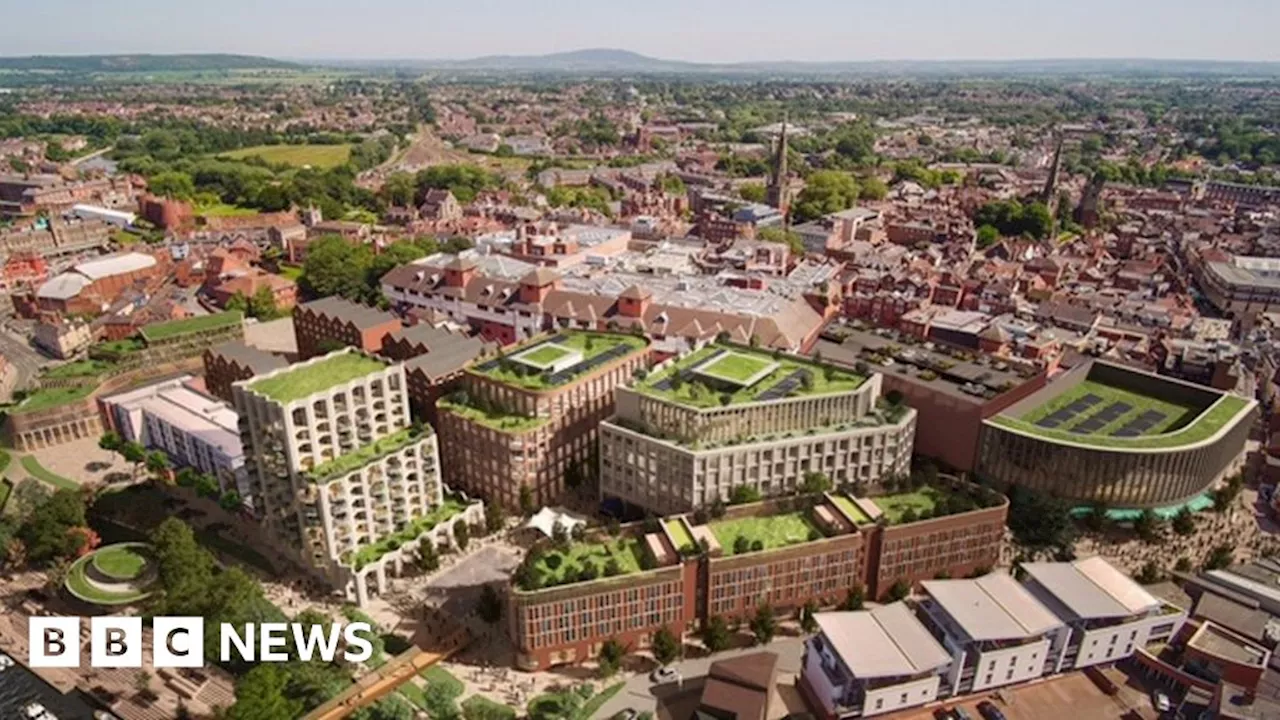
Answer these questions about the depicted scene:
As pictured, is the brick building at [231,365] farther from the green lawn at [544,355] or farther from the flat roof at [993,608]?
the flat roof at [993,608]

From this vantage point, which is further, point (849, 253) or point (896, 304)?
point (849, 253)

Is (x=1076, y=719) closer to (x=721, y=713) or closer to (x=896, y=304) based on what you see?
(x=721, y=713)

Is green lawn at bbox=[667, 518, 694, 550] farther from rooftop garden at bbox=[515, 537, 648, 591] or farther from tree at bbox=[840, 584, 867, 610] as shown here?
tree at bbox=[840, 584, 867, 610]

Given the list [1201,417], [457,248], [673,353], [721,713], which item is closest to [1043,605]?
[721,713]

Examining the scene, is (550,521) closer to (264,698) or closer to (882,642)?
(264,698)

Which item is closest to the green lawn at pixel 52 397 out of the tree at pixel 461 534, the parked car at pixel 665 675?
the tree at pixel 461 534

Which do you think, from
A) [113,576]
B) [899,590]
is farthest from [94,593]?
[899,590]
